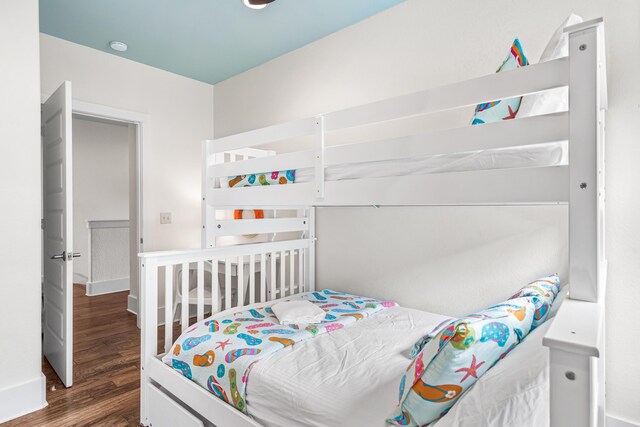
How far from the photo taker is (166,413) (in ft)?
5.38

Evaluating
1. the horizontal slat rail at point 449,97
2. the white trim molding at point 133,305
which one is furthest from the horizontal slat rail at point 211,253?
the white trim molding at point 133,305

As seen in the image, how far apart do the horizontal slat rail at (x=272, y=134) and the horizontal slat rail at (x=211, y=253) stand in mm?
604

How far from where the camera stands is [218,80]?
357 cm

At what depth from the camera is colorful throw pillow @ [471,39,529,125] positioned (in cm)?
126

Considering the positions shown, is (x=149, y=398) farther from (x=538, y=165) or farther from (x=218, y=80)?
(x=218, y=80)

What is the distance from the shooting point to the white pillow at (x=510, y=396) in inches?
29.3

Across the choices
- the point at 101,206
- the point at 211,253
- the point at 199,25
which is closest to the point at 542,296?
the point at 211,253

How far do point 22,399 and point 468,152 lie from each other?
254 cm

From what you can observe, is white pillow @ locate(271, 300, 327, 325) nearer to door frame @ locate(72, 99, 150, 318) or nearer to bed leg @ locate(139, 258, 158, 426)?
bed leg @ locate(139, 258, 158, 426)

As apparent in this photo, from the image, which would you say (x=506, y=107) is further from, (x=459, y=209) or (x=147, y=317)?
(x=147, y=317)

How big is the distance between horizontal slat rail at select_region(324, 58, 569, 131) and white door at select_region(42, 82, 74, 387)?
5.41 ft

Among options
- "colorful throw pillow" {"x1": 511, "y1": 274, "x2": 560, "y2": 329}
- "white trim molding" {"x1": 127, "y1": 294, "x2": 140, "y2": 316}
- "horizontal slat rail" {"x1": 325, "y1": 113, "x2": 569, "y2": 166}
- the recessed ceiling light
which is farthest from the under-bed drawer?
the recessed ceiling light

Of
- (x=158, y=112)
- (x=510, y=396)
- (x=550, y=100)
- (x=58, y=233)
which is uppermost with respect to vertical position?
(x=158, y=112)

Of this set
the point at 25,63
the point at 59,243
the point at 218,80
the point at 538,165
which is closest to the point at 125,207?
the point at 218,80
